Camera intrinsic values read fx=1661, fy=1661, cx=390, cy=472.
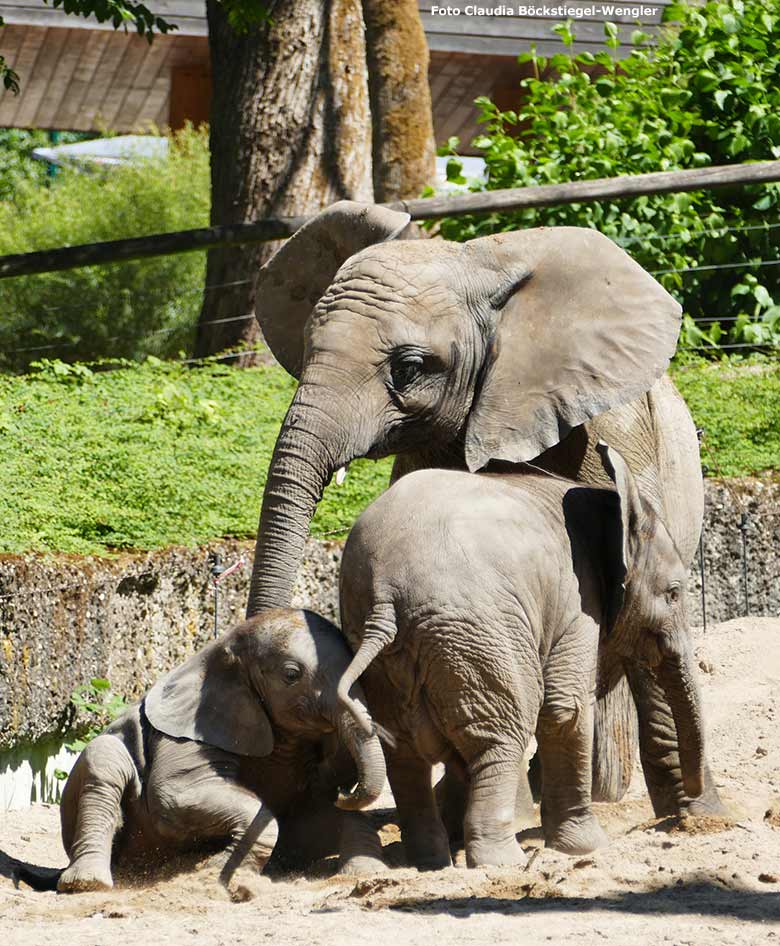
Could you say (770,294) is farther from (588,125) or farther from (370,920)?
(370,920)

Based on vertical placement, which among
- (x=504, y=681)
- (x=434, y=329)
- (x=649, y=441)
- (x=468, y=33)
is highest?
(x=468, y=33)

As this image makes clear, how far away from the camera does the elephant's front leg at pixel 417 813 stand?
5406 mm

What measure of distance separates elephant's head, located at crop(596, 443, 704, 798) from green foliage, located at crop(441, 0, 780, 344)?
613 centimetres

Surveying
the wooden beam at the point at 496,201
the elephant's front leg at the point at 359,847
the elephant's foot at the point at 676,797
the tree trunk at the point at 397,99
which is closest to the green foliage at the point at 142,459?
the wooden beam at the point at 496,201

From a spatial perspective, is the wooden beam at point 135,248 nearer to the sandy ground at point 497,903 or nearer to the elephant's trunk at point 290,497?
the elephant's trunk at point 290,497

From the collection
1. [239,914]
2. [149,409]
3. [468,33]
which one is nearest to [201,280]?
[468,33]

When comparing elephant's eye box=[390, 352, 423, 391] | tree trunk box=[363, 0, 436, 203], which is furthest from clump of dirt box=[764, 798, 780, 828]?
tree trunk box=[363, 0, 436, 203]

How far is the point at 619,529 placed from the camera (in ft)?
18.2

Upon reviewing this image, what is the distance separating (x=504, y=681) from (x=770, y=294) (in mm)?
8167

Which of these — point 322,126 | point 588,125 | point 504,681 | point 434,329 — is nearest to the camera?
point 504,681

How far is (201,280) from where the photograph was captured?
65.2 feet

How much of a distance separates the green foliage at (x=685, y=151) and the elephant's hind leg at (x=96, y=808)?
277 inches

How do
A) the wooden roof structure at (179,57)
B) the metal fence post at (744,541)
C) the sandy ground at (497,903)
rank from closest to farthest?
the sandy ground at (497,903) → the metal fence post at (744,541) → the wooden roof structure at (179,57)

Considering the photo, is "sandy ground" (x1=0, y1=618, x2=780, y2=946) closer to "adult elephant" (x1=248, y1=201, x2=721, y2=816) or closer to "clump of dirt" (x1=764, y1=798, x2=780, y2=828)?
"clump of dirt" (x1=764, y1=798, x2=780, y2=828)
